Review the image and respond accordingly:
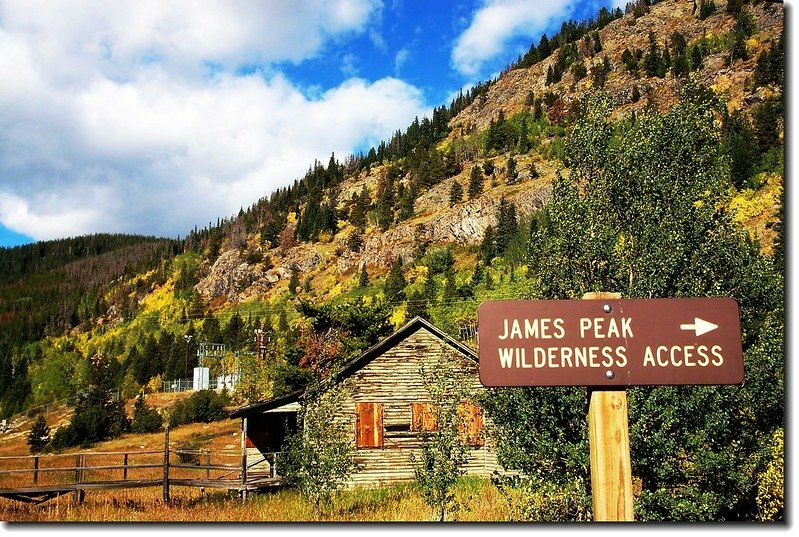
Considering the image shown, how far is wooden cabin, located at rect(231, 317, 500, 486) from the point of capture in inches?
768

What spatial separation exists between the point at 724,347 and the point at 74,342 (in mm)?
103164

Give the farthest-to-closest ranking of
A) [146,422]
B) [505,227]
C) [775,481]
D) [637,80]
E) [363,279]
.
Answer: [637,80]
[363,279]
[505,227]
[146,422]
[775,481]

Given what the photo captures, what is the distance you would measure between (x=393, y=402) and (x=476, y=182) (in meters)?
63.3

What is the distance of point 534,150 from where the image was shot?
86.8m

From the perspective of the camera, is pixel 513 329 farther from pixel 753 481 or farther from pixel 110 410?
pixel 110 410

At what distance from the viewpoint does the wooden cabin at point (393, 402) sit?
19516mm

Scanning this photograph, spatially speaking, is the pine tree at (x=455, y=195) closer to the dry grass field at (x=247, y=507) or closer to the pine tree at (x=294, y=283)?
the pine tree at (x=294, y=283)

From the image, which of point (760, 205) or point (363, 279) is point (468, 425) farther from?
point (363, 279)

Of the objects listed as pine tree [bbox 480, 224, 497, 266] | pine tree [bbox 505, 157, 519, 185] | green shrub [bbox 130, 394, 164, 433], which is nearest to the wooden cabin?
green shrub [bbox 130, 394, 164, 433]

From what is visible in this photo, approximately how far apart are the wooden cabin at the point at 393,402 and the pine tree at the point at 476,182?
194 ft

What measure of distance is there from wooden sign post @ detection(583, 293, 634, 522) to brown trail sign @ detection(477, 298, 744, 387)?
0.44 ft

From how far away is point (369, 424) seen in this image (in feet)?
65.0

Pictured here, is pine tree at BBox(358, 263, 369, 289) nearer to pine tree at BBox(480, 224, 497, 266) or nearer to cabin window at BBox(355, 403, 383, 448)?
pine tree at BBox(480, 224, 497, 266)

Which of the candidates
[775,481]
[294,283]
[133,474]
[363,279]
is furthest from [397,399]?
[294,283]
